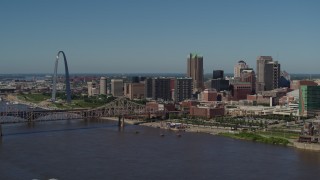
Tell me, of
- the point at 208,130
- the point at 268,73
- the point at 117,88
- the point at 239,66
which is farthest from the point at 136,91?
the point at 208,130

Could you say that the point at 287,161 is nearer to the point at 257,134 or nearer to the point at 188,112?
the point at 257,134

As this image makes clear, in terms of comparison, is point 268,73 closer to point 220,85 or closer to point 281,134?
point 220,85

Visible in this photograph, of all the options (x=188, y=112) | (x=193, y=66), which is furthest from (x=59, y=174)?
(x=193, y=66)

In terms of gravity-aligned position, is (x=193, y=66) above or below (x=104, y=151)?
above

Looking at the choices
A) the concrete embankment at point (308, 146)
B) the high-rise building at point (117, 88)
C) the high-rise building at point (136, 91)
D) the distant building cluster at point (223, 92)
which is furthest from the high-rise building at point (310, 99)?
the high-rise building at point (117, 88)

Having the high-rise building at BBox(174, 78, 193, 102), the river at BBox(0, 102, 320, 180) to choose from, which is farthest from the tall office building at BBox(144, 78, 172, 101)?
the river at BBox(0, 102, 320, 180)

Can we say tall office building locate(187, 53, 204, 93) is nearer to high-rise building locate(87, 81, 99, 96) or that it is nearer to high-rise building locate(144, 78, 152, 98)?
high-rise building locate(144, 78, 152, 98)
